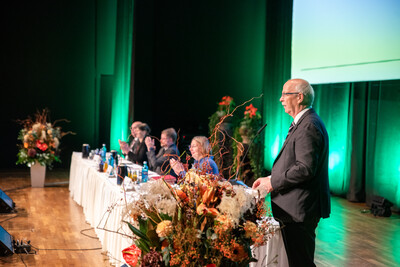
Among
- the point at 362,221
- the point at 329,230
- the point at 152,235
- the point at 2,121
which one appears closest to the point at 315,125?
the point at 152,235

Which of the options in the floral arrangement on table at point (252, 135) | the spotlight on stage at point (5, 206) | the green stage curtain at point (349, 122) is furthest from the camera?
the floral arrangement on table at point (252, 135)

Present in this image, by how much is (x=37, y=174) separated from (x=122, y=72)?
2823 millimetres

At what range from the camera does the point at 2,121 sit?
31.9 ft

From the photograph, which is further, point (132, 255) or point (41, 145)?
point (41, 145)

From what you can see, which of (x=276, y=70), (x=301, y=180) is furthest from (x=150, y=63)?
(x=301, y=180)

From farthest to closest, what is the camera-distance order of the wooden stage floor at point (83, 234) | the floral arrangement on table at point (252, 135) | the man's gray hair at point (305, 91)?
the floral arrangement on table at point (252, 135), the wooden stage floor at point (83, 234), the man's gray hair at point (305, 91)

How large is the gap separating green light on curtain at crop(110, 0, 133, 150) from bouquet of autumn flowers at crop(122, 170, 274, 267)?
751 centimetres

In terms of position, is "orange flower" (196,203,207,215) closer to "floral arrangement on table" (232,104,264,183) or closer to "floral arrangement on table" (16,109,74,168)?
"floral arrangement on table" (232,104,264,183)

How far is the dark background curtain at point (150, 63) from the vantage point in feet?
30.1

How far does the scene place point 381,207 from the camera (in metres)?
6.53

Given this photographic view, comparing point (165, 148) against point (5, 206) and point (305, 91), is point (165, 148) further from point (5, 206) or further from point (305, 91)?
point (305, 91)

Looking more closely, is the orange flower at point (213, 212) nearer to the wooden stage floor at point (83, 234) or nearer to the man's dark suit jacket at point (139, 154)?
the wooden stage floor at point (83, 234)

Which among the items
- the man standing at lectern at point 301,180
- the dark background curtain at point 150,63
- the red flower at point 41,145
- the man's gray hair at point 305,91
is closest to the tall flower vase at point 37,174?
the red flower at point 41,145

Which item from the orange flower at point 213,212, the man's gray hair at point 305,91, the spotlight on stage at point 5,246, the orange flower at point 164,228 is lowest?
the spotlight on stage at point 5,246
